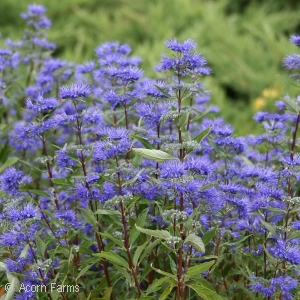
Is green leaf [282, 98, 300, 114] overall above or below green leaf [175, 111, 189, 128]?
above

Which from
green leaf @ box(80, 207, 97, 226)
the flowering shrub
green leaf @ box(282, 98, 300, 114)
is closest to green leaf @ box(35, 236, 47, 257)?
the flowering shrub

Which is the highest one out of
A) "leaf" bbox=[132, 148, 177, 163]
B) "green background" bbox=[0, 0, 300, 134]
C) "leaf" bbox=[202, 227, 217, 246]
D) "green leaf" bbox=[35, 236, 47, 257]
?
"green background" bbox=[0, 0, 300, 134]

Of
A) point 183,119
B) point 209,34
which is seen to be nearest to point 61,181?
point 183,119

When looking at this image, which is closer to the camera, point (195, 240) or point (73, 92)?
point (195, 240)

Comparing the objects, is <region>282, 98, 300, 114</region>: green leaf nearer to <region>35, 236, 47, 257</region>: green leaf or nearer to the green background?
<region>35, 236, 47, 257</region>: green leaf

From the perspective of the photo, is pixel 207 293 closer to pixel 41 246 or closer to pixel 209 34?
pixel 41 246

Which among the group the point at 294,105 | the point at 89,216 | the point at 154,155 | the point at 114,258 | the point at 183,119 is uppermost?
the point at 294,105

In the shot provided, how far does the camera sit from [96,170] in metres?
1.64

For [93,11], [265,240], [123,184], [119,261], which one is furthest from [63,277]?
[93,11]

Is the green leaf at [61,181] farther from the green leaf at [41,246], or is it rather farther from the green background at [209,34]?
the green background at [209,34]

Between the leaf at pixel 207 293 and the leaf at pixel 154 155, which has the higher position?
the leaf at pixel 154 155

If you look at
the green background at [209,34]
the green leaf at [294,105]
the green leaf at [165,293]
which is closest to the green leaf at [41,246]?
the green leaf at [165,293]

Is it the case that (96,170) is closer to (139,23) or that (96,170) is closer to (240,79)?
(240,79)

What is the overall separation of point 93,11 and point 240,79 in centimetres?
238
